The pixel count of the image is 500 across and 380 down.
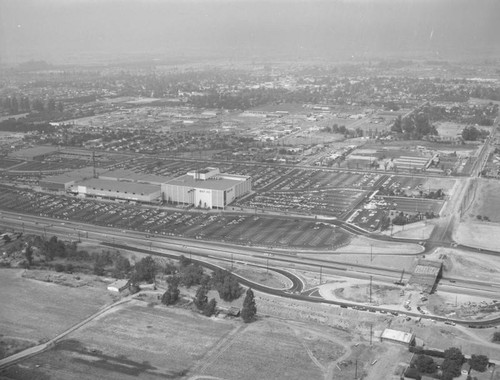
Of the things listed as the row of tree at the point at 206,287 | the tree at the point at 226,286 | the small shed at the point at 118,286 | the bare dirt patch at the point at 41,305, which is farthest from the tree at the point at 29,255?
the tree at the point at 226,286

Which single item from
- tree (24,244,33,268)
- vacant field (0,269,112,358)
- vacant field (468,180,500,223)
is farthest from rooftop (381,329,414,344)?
tree (24,244,33,268)

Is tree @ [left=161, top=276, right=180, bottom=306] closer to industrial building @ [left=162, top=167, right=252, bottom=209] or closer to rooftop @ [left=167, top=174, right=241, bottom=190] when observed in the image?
industrial building @ [left=162, top=167, right=252, bottom=209]

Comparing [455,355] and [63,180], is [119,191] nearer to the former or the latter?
[63,180]

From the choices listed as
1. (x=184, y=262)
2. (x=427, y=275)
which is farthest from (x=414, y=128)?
(x=184, y=262)

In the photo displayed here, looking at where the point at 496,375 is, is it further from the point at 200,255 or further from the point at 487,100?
the point at 487,100

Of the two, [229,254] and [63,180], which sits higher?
[63,180]

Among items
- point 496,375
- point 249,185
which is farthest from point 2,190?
point 496,375

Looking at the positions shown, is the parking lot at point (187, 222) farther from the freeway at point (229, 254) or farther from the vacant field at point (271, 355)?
the vacant field at point (271, 355)
